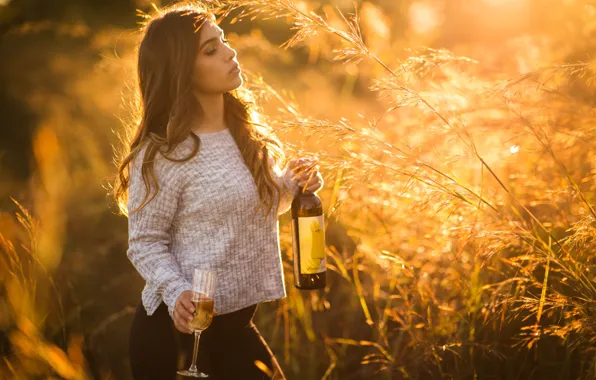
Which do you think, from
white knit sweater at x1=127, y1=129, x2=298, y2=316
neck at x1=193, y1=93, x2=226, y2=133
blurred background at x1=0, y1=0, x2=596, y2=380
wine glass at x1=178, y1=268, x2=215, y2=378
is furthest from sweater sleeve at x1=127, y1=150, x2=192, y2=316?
blurred background at x1=0, y1=0, x2=596, y2=380

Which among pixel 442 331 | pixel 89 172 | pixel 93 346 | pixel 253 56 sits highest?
pixel 253 56

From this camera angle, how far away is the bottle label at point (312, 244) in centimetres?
262

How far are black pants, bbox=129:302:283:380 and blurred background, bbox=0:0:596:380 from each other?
0.95ft

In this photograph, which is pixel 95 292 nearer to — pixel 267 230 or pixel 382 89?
pixel 267 230

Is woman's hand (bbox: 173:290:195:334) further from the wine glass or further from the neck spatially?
the neck

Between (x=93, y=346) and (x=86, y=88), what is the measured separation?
8.61 feet

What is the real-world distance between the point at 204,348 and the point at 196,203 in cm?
59

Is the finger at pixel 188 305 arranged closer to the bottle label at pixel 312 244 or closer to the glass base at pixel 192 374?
the glass base at pixel 192 374

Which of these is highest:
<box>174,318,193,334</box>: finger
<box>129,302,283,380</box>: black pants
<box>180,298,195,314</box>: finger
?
<box>180,298,195,314</box>: finger

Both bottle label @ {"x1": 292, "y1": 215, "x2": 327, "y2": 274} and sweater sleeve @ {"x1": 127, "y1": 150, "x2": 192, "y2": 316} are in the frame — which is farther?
bottle label @ {"x1": 292, "y1": 215, "x2": 327, "y2": 274}

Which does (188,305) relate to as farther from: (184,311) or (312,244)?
(312,244)

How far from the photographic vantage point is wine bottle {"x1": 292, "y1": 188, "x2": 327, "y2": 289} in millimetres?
2621

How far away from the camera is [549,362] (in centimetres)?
288

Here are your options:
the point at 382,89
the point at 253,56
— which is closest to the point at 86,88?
the point at 253,56
